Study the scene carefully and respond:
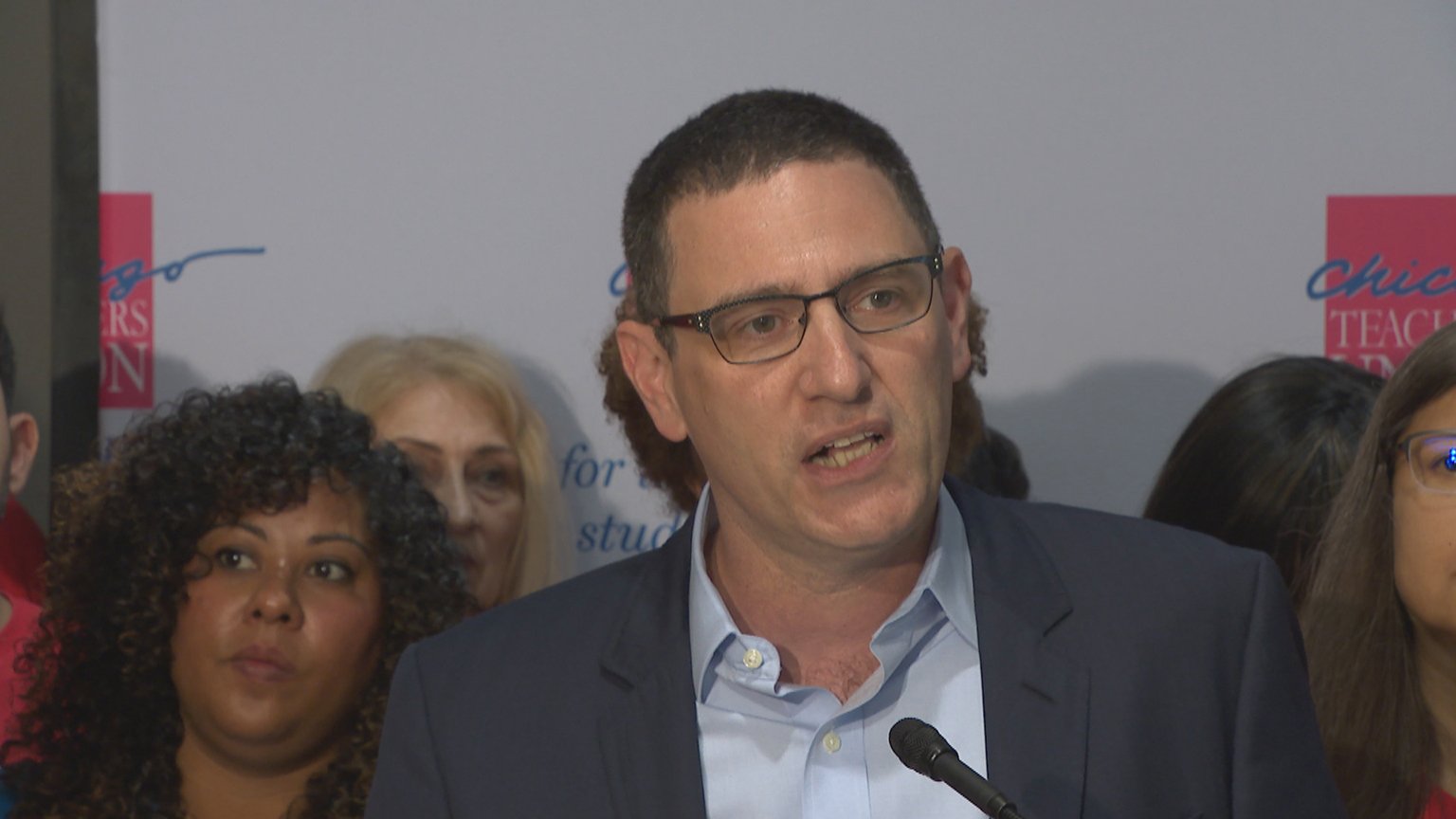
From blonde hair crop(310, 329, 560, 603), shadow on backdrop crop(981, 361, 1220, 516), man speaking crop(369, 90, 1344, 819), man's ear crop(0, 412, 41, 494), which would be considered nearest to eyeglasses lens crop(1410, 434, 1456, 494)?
man speaking crop(369, 90, 1344, 819)

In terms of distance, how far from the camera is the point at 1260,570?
174 cm

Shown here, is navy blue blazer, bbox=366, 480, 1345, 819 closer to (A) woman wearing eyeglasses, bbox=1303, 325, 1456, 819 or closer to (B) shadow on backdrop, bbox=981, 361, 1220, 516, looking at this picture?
(A) woman wearing eyeglasses, bbox=1303, 325, 1456, 819

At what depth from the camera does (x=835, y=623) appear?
1815mm

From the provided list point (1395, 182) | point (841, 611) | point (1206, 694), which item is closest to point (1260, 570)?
point (1206, 694)

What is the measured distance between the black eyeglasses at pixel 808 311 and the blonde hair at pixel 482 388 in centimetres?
176

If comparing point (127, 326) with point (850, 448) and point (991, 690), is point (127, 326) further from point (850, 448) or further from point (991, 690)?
point (991, 690)

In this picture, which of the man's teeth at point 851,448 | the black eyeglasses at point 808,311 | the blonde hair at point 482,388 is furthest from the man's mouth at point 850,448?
the blonde hair at point 482,388

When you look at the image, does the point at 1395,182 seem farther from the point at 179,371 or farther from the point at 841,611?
the point at 179,371

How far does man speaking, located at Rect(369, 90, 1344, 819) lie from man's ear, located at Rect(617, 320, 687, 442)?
0.02 meters

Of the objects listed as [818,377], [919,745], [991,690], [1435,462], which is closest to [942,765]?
[919,745]

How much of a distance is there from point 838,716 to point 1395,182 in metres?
2.39

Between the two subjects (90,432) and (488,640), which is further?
(90,432)

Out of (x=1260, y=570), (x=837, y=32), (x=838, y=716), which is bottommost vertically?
(x=838, y=716)

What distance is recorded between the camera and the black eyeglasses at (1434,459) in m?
2.10
